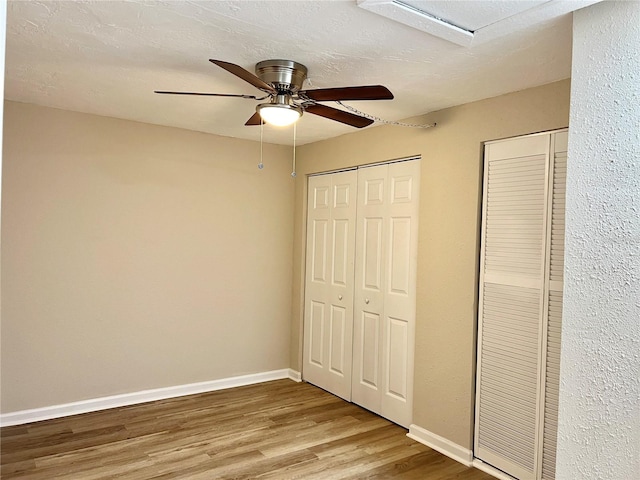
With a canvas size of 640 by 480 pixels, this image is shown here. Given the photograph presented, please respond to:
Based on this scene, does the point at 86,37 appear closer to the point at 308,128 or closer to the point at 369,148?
the point at 308,128

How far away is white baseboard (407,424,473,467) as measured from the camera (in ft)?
10.2

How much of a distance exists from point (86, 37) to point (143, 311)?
2.39 metres

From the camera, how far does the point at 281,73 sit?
8.14ft

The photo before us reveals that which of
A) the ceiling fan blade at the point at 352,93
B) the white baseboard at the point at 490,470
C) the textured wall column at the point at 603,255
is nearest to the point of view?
the textured wall column at the point at 603,255

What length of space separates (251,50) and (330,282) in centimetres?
253

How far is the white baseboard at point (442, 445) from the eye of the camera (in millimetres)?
3108

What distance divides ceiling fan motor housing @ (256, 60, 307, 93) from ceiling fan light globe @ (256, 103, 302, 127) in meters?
0.13

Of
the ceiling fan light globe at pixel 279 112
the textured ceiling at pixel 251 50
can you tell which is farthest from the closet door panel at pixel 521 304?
the ceiling fan light globe at pixel 279 112

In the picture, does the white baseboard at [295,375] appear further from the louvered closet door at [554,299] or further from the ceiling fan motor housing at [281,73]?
the ceiling fan motor housing at [281,73]

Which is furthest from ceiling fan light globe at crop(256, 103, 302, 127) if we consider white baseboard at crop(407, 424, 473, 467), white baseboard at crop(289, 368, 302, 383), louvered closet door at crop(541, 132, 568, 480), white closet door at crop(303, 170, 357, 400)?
white baseboard at crop(289, 368, 302, 383)

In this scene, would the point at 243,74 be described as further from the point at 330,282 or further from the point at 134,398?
the point at 134,398

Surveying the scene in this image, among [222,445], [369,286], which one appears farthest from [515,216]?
[222,445]

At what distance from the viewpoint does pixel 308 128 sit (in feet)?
13.2

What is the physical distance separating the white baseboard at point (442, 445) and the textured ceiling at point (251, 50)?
2271 mm
